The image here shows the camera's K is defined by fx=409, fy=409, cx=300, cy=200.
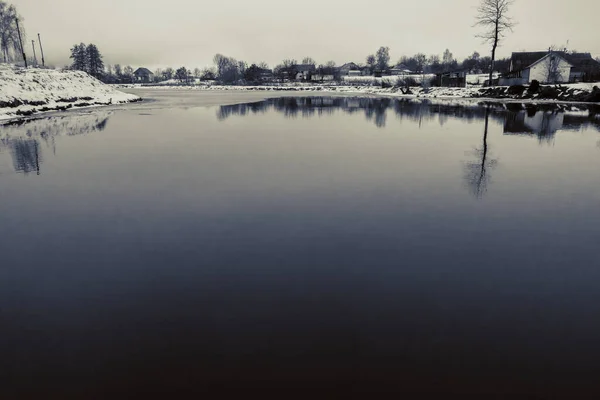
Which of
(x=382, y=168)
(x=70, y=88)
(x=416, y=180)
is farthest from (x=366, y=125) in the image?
(x=70, y=88)

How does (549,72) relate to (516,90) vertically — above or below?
above

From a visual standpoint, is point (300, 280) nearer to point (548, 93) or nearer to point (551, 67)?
point (548, 93)

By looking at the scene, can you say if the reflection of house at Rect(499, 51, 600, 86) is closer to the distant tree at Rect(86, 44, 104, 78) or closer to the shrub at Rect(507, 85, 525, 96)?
the shrub at Rect(507, 85, 525, 96)

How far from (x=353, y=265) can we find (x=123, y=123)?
2782 centimetres

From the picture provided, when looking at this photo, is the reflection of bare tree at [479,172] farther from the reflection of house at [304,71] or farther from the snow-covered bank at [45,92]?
the reflection of house at [304,71]

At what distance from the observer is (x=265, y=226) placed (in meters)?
9.20

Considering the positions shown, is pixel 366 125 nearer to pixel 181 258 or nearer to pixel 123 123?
pixel 123 123

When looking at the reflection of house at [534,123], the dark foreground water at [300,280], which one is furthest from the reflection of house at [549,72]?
the dark foreground water at [300,280]

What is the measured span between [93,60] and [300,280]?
150979 mm

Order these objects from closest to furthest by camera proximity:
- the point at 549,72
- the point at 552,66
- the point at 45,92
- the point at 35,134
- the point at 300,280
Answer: the point at 300,280
the point at 35,134
the point at 45,92
the point at 549,72
the point at 552,66

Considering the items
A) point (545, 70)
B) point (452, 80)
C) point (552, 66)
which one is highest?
point (552, 66)

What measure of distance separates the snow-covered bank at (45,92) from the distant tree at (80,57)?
8586 cm

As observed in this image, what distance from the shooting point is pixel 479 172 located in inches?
570

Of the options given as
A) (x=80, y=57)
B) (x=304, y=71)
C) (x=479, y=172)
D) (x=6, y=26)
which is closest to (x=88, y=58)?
(x=80, y=57)
